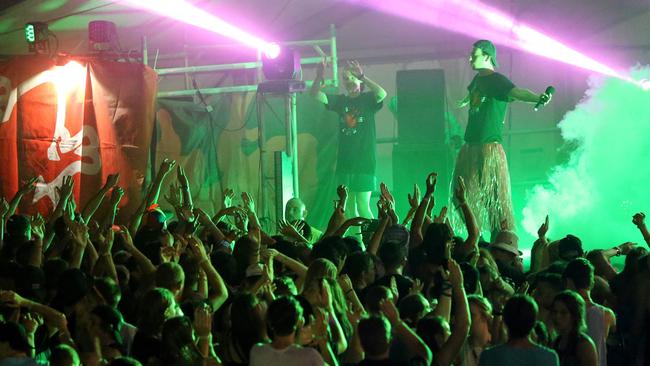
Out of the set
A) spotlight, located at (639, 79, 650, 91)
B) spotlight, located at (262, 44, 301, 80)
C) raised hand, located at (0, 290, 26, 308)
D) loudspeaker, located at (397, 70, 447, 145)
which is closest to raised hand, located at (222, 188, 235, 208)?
spotlight, located at (262, 44, 301, 80)

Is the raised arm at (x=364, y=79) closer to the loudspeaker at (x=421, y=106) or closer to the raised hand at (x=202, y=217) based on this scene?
the loudspeaker at (x=421, y=106)

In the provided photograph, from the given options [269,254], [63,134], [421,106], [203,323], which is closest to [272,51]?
[421,106]

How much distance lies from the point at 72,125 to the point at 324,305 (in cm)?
722

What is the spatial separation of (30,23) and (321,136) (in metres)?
3.92

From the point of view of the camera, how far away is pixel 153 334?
4.42 meters

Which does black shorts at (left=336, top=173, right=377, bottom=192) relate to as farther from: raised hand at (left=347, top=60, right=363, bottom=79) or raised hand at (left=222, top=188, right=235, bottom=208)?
raised hand at (left=222, top=188, right=235, bottom=208)

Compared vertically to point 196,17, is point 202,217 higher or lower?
lower

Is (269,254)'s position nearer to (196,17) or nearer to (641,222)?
(641,222)

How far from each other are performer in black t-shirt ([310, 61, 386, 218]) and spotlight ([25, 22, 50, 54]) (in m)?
2.96

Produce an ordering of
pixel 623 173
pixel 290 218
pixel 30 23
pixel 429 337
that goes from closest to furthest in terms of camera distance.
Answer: pixel 429 337, pixel 290 218, pixel 30 23, pixel 623 173

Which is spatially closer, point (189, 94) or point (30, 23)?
point (30, 23)

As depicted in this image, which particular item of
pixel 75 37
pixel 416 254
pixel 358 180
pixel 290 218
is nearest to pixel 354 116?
pixel 358 180

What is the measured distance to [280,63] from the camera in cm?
1088

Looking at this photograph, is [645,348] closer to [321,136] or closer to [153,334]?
[153,334]
